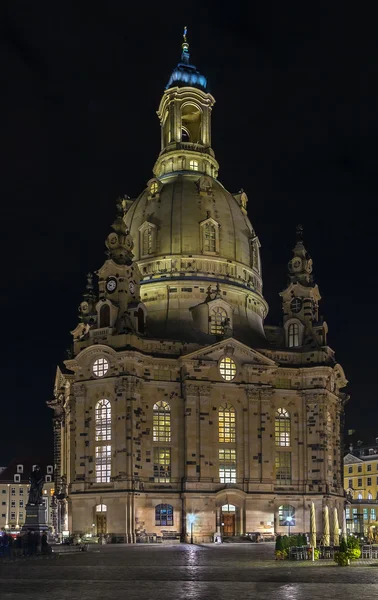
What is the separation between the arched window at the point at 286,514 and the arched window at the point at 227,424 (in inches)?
364

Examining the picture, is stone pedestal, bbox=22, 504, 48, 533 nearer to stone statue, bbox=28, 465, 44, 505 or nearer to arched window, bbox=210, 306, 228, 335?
stone statue, bbox=28, 465, 44, 505

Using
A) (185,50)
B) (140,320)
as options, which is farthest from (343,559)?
(185,50)

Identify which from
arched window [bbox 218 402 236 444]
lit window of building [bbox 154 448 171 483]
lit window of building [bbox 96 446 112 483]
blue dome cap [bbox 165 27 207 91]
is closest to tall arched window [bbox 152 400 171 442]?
lit window of building [bbox 154 448 171 483]

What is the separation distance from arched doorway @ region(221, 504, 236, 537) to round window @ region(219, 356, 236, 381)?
13386mm

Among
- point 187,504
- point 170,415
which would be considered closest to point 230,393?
point 170,415

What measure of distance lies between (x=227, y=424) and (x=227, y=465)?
4.28m

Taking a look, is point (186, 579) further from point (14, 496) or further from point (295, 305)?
point (14, 496)

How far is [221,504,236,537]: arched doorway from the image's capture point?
92188 millimetres

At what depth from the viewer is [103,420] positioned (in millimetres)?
92562

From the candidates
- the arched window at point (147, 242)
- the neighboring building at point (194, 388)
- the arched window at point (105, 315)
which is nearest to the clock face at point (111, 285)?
the neighboring building at point (194, 388)

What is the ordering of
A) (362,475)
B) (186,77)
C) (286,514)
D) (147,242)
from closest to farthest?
(286,514)
(147,242)
(186,77)
(362,475)

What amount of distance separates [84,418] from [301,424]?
79.4 feet

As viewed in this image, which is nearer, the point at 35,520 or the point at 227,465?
the point at 35,520

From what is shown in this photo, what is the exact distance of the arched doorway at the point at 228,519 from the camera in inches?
3629
